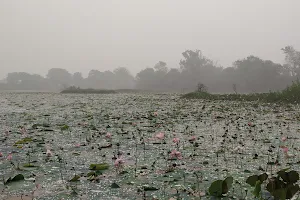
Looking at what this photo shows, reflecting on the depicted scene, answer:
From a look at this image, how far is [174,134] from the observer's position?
25.3 ft

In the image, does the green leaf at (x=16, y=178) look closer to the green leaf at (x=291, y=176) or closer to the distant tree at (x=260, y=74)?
the green leaf at (x=291, y=176)

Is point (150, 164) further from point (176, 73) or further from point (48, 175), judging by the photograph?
point (176, 73)

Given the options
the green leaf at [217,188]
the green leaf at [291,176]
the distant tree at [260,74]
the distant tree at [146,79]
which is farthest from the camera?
the distant tree at [146,79]

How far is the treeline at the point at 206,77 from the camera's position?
5747 cm

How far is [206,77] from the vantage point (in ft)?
241

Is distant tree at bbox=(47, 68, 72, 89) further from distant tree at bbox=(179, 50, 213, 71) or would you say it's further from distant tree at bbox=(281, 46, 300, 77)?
distant tree at bbox=(281, 46, 300, 77)

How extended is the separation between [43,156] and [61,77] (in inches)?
4940

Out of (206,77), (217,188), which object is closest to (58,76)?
(206,77)

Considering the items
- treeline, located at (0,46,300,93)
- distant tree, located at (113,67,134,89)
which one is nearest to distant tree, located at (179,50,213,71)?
treeline, located at (0,46,300,93)

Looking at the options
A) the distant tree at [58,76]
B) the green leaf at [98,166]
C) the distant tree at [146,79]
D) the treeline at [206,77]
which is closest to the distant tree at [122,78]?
the treeline at [206,77]

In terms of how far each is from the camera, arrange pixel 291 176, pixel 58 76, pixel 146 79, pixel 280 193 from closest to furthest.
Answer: pixel 280 193 → pixel 291 176 → pixel 146 79 → pixel 58 76

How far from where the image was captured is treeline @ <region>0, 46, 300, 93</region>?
2263 inches

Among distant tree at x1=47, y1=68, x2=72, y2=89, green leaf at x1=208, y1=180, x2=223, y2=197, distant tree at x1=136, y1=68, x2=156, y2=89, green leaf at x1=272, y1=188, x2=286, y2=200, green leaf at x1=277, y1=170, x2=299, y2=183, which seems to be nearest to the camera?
green leaf at x1=272, y1=188, x2=286, y2=200

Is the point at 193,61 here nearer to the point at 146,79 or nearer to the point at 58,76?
the point at 146,79
